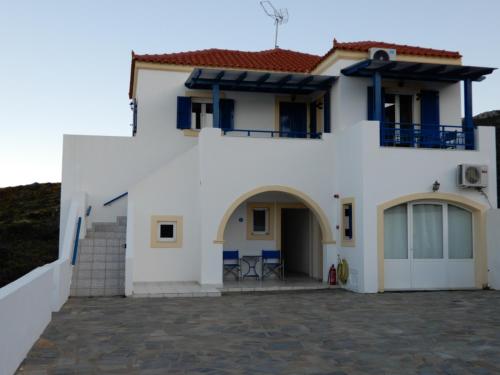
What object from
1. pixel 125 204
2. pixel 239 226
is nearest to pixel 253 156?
pixel 239 226

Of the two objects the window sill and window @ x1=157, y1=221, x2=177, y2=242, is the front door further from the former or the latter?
window @ x1=157, y1=221, x2=177, y2=242

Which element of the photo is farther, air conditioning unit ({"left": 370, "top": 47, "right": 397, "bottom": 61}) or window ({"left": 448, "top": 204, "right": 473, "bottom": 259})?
air conditioning unit ({"left": 370, "top": 47, "right": 397, "bottom": 61})

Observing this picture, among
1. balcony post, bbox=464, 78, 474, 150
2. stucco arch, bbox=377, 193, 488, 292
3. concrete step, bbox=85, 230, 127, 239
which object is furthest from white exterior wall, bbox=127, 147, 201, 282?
balcony post, bbox=464, 78, 474, 150

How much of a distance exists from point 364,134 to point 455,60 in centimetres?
546

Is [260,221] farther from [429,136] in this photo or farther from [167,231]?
[429,136]

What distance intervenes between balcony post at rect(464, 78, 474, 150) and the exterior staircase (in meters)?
9.83

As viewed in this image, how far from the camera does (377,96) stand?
1471 centimetres

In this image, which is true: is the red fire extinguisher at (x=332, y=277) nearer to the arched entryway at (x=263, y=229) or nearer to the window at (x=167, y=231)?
the arched entryway at (x=263, y=229)

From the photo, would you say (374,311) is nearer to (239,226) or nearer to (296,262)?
(239,226)

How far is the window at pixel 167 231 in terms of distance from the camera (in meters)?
15.4

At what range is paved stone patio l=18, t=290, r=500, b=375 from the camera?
691cm

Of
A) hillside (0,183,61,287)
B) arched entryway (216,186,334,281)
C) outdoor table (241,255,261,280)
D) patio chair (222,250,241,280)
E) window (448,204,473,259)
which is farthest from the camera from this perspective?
hillside (0,183,61,287)

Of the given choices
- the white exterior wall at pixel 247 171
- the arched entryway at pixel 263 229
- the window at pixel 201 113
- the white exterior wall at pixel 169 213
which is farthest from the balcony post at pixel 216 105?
the arched entryway at pixel 263 229

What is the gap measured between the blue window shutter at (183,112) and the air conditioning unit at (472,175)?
831 cm
